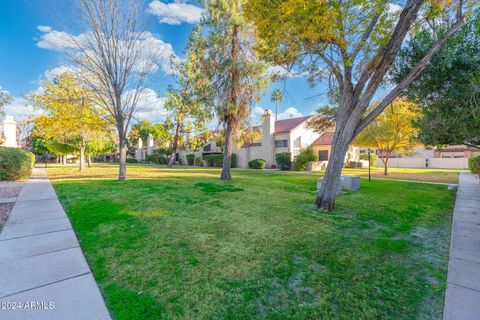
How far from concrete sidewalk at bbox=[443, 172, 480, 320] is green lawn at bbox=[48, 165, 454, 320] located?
0.42 feet

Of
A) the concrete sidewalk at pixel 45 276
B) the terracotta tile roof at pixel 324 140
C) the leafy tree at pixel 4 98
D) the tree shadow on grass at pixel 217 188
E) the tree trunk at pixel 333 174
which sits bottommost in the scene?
the concrete sidewalk at pixel 45 276

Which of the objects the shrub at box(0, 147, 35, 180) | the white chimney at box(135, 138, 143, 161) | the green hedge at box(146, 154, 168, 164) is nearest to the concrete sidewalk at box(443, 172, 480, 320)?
the shrub at box(0, 147, 35, 180)

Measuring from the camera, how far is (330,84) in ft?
28.2

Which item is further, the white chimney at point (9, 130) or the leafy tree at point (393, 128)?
the leafy tree at point (393, 128)

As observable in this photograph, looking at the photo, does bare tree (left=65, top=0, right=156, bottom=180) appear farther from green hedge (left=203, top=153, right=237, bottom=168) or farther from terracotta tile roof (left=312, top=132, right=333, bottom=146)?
terracotta tile roof (left=312, top=132, right=333, bottom=146)

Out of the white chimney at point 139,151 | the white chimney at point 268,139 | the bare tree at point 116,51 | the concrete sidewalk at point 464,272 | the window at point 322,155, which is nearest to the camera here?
the concrete sidewalk at point 464,272

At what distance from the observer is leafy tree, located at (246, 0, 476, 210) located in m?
5.91

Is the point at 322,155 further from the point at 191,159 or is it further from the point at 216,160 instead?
the point at 191,159

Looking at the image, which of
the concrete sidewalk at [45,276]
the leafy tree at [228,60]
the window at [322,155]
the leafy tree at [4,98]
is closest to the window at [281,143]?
the window at [322,155]

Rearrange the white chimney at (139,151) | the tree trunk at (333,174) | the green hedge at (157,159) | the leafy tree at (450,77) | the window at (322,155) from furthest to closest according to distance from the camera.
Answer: the white chimney at (139,151)
the green hedge at (157,159)
the window at (322,155)
the tree trunk at (333,174)
the leafy tree at (450,77)

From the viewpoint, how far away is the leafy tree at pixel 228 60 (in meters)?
12.3

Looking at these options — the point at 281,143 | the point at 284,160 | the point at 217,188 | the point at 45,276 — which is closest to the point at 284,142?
the point at 281,143

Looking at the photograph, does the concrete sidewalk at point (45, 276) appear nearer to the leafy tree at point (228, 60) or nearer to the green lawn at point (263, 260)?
the green lawn at point (263, 260)

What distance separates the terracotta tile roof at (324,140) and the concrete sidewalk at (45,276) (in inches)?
1107
